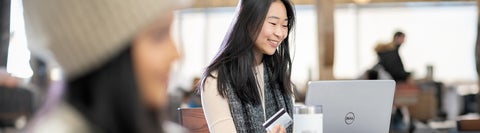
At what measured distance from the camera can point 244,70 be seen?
277 centimetres

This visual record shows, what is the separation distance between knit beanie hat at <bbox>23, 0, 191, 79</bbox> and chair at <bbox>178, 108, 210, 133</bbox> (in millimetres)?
2335

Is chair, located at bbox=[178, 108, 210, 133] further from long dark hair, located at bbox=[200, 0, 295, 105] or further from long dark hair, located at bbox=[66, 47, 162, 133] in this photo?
long dark hair, located at bbox=[66, 47, 162, 133]

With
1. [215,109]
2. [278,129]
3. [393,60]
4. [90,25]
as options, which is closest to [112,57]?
[90,25]

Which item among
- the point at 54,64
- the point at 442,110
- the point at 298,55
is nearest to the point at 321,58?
the point at 442,110

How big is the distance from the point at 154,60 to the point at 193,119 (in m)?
2.38

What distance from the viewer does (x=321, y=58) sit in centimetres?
1027

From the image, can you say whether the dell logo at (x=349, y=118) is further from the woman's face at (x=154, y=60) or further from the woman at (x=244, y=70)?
the woman's face at (x=154, y=60)

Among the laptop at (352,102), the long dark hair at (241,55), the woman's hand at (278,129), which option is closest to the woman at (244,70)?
the long dark hair at (241,55)

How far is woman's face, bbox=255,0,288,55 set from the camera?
2.78 metres

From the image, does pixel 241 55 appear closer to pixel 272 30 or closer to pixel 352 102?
pixel 272 30

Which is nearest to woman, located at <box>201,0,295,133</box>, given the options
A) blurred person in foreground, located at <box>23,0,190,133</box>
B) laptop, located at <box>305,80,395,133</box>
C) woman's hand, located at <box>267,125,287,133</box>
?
laptop, located at <box>305,80,395,133</box>

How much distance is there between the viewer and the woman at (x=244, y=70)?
8.95ft

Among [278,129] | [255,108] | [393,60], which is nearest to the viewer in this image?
[278,129]

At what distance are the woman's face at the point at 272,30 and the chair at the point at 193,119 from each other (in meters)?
0.35
